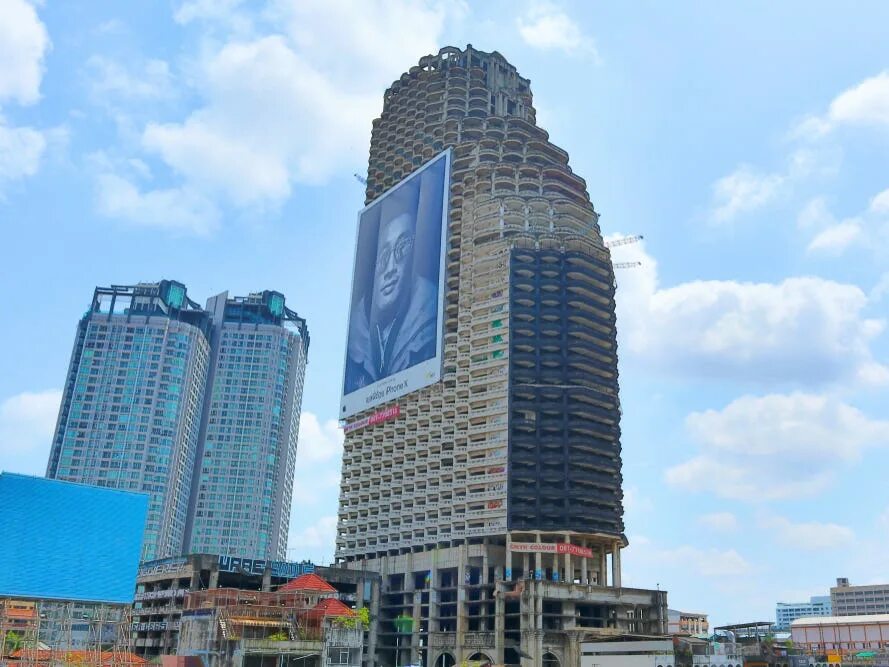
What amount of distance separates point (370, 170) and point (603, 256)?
6466 cm

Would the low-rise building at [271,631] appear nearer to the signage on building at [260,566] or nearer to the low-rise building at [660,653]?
the low-rise building at [660,653]

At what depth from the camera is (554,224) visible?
515 feet

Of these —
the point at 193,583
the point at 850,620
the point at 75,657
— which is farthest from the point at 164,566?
the point at 850,620

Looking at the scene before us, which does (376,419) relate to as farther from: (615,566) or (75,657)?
(75,657)

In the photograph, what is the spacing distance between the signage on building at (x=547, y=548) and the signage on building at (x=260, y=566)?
32.6 m

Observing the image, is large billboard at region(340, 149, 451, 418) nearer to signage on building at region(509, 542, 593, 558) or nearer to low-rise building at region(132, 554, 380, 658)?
signage on building at region(509, 542, 593, 558)

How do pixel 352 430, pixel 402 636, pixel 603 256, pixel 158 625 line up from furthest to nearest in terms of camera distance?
1. pixel 352 430
2. pixel 603 256
3. pixel 402 636
4. pixel 158 625

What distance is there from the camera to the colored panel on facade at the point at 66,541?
81250mm

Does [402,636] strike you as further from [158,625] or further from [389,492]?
[158,625]

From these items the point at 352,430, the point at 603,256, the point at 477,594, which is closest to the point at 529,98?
the point at 603,256

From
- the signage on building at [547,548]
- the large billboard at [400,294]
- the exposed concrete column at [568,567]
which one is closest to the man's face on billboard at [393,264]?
the large billboard at [400,294]

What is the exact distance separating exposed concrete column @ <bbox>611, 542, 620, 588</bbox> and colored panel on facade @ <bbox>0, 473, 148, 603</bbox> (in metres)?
75.8

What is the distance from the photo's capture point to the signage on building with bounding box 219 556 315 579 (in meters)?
126

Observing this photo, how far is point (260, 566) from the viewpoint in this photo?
129875 mm
